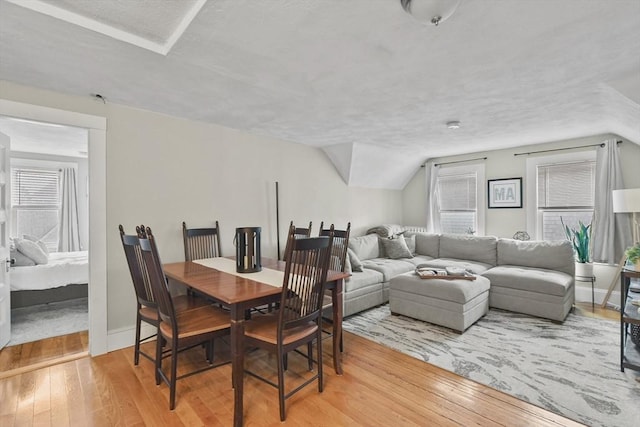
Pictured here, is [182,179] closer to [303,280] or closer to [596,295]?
[303,280]

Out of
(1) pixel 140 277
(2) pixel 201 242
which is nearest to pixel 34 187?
(2) pixel 201 242

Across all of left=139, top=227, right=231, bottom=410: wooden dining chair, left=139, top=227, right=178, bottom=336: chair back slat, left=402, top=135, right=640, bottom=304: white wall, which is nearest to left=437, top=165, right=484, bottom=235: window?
left=402, top=135, right=640, bottom=304: white wall

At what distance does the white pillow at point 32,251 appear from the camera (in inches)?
150

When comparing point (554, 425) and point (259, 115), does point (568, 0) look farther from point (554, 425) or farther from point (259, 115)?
point (259, 115)

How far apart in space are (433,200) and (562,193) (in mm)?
1917

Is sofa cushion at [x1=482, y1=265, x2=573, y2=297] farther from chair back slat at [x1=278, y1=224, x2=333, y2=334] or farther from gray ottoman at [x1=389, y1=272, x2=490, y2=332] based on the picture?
chair back slat at [x1=278, y1=224, x2=333, y2=334]

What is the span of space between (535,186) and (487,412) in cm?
388

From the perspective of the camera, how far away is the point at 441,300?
3.25m

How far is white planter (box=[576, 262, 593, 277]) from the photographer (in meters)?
3.93

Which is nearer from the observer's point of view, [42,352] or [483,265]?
[42,352]

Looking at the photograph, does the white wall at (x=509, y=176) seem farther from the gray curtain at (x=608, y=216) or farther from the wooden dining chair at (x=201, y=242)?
the wooden dining chair at (x=201, y=242)

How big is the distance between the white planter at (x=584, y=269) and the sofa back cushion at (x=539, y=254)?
24 cm

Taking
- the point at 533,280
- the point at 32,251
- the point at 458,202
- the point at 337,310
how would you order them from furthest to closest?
1. the point at 458,202
2. the point at 32,251
3. the point at 533,280
4. the point at 337,310

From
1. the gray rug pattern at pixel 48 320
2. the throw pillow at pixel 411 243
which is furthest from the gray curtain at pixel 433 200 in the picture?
the gray rug pattern at pixel 48 320
